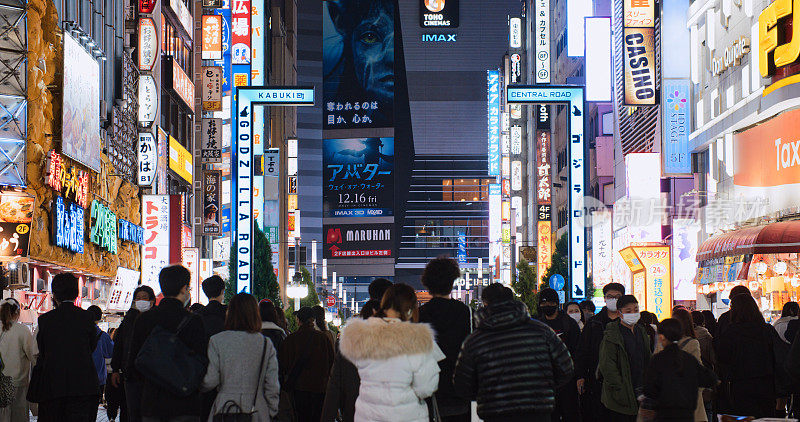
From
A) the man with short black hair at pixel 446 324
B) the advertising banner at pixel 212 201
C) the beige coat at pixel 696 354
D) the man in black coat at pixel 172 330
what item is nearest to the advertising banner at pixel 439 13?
the advertising banner at pixel 212 201

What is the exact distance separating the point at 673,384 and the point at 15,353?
662cm

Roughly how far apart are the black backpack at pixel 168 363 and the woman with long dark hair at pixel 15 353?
4.11 m

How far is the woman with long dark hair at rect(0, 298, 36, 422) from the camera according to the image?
11.0 m

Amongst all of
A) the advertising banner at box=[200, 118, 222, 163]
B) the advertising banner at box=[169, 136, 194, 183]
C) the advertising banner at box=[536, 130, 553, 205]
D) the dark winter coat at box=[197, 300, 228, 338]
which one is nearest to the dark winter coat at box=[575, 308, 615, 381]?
the dark winter coat at box=[197, 300, 228, 338]

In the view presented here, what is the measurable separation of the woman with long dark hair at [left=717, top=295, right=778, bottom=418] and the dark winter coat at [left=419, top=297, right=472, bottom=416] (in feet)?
12.9

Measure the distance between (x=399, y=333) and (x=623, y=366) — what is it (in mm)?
3961

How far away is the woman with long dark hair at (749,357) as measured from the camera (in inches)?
426

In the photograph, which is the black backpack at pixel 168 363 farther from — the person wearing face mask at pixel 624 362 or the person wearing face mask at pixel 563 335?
the person wearing face mask at pixel 563 335

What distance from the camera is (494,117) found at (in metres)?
74.5

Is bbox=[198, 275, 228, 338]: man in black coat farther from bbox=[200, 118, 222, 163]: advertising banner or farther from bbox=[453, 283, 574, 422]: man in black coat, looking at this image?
bbox=[200, 118, 222, 163]: advertising banner

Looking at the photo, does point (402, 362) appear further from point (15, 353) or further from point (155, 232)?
point (155, 232)

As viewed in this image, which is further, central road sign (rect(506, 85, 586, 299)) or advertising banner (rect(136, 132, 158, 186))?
advertising banner (rect(136, 132, 158, 186))

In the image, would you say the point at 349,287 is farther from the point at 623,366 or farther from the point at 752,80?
the point at 623,366

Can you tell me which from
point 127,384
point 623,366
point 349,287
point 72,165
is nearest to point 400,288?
point 127,384
